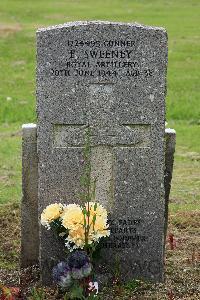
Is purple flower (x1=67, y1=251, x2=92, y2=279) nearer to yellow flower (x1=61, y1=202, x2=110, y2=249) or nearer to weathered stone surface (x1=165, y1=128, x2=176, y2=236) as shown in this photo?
yellow flower (x1=61, y1=202, x2=110, y2=249)

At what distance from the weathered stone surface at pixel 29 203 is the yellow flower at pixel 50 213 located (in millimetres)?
698

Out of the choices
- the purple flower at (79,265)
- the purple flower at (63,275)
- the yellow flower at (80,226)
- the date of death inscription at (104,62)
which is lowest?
the purple flower at (63,275)

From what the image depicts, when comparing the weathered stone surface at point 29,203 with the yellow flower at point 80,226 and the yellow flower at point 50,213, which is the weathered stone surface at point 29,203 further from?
the yellow flower at point 80,226

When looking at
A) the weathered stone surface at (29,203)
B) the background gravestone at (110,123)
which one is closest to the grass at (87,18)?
the weathered stone surface at (29,203)

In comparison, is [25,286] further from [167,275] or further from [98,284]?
[167,275]

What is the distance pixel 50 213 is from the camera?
7.08 m

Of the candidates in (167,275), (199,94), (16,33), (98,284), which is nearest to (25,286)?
(98,284)

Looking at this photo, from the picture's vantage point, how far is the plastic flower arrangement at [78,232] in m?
6.54

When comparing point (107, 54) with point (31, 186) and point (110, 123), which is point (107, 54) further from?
point (31, 186)

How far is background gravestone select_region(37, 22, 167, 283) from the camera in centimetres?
719

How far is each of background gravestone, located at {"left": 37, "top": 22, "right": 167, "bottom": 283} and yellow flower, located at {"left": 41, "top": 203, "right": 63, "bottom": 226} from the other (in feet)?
1.08

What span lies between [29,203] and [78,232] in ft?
4.04

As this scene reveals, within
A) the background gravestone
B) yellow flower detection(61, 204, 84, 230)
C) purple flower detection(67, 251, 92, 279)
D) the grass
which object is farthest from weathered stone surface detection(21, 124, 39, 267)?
the grass

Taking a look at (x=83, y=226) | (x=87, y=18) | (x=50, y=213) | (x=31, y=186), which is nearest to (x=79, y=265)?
(x=83, y=226)
